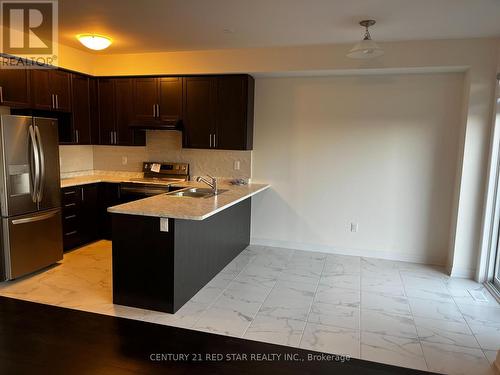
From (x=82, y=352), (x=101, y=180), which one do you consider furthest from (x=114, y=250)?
(x=101, y=180)

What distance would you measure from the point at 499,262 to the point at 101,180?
5.07 m

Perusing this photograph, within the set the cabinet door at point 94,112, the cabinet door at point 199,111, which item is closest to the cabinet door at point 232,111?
the cabinet door at point 199,111

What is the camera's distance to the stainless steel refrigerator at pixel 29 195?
3.46m

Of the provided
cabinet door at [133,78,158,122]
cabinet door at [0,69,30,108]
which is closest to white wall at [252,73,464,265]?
cabinet door at [133,78,158,122]

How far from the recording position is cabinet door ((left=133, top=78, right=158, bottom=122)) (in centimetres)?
494

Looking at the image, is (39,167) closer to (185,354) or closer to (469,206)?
(185,354)

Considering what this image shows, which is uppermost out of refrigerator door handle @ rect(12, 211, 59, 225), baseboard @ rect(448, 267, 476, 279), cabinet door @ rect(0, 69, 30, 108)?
cabinet door @ rect(0, 69, 30, 108)

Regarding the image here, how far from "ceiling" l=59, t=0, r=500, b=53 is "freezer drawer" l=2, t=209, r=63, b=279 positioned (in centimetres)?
210

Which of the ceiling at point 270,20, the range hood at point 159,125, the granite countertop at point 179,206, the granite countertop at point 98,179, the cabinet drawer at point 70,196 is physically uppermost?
the ceiling at point 270,20

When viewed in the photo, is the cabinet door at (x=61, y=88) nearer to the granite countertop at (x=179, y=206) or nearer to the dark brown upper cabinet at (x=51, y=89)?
the dark brown upper cabinet at (x=51, y=89)

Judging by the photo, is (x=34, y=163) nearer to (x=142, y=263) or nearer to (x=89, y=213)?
(x=89, y=213)

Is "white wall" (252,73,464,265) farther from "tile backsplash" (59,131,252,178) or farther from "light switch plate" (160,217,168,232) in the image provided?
"light switch plate" (160,217,168,232)

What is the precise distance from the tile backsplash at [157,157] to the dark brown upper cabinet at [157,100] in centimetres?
38

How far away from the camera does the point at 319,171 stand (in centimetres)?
484
